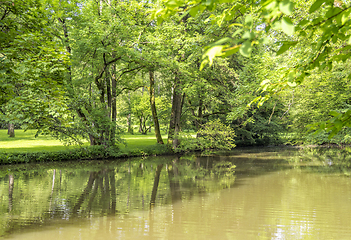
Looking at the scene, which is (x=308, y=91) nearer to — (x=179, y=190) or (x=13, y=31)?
(x=179, y=190)

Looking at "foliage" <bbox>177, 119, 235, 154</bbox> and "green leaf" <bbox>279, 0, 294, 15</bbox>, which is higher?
"green leaf" <bbox>279, 0, 294, 15</bbox>

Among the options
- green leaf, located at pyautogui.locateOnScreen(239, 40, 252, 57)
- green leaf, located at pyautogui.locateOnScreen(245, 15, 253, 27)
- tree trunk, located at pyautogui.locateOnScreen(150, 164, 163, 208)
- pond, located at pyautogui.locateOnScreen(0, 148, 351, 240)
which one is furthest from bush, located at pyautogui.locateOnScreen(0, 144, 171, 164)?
green leaf, located at pyautogui.locateOnScreen(239, 40, 252, 57)

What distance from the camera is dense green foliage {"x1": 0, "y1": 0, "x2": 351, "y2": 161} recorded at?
4.87 meters

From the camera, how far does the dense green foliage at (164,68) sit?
4867 millimetres

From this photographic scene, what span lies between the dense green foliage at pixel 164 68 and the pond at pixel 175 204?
202 cm

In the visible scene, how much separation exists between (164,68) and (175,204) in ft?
40.2

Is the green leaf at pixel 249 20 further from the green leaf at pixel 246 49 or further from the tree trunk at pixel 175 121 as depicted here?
the tree trunk at pixel 175 121

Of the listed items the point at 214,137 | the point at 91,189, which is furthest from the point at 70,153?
the point at 214,137

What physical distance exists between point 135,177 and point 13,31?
26.6 feet

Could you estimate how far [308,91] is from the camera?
1387 cm

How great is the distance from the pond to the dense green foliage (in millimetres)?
2018

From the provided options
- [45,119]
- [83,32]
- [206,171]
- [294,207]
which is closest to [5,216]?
[45,119]

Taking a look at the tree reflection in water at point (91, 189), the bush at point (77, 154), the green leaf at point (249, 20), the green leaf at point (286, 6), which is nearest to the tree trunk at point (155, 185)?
the tree reflection in water at point (91, 189)

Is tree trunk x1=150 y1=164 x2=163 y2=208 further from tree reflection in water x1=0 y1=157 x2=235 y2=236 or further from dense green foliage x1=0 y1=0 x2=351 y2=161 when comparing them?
dense green foliage x1=0 y1=0 x2=351 y2=161
